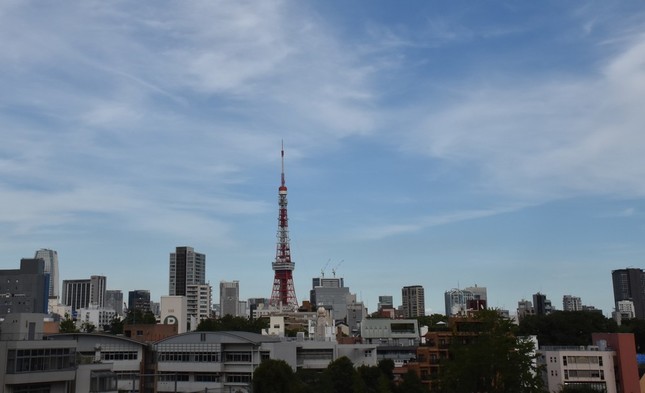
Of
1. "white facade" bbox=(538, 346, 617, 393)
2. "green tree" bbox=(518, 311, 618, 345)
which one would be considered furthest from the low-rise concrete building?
"white facade" bbox=(538, 346, 617, 393)

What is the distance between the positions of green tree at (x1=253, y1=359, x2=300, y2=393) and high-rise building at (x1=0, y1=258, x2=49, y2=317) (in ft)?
256

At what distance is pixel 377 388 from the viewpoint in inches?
2010

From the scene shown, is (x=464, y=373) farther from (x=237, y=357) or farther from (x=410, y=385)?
(x=237, y=357)

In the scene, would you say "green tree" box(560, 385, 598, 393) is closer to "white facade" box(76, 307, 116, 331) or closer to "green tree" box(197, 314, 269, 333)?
"green tree" box(197, 314, 269, 333)

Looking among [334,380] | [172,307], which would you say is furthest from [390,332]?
[334,380]

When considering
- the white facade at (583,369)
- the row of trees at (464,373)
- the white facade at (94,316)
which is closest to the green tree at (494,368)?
the row of trees at (464,373)

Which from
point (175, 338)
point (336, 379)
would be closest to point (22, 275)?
point (175, 338)

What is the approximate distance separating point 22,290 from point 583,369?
304ft

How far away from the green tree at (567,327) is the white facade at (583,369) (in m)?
27.3

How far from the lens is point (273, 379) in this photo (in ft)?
145

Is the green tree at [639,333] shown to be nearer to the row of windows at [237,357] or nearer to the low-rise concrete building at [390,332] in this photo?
the low-rise concrete building at [390,332]

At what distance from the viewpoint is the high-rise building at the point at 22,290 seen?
110m

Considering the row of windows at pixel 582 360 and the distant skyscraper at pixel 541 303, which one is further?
the distant skyscraper at pixel 541 303

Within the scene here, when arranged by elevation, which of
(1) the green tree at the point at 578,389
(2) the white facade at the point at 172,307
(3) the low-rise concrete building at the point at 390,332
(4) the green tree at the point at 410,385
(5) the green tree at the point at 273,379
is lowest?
(1) the green tree at the point at 578,389
